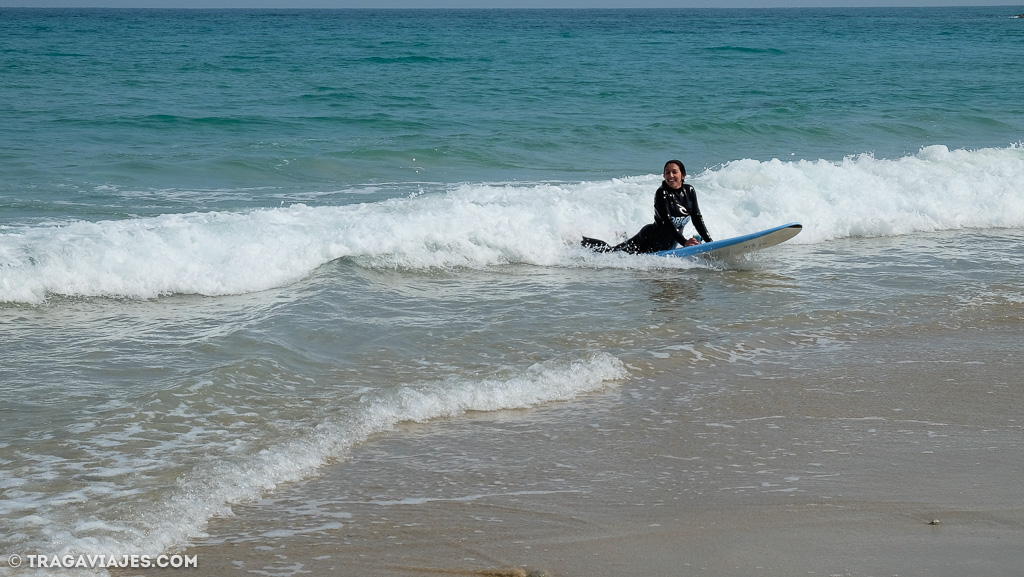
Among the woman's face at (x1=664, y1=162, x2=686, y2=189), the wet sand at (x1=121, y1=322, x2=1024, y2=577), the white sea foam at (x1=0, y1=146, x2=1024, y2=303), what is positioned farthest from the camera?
the woman's face at (x1=664, y1=162, x2=686, y2=189)

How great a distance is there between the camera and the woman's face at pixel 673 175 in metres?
9.59

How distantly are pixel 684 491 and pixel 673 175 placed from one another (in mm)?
5745

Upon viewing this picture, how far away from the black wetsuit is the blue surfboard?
0.16 metres

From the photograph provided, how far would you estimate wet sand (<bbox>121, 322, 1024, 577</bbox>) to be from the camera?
3.64m

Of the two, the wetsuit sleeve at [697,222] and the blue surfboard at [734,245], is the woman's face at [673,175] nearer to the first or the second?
the wetsuit sleeve at [697,222]

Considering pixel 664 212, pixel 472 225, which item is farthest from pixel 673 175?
pixel 472 225

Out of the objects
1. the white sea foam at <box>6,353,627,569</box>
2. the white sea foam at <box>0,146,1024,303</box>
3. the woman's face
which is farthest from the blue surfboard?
the white sea foam at <box>6,353,627,569</box>

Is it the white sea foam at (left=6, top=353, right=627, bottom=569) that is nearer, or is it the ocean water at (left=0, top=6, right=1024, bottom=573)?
the white sea foam at (left=6, top=353, right=627, bottom=569)

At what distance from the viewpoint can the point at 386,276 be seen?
895cm

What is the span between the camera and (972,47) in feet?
157

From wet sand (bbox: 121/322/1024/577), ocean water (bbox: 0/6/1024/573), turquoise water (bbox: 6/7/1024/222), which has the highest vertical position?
turquoise water (bbox: 6/7/1024/222)

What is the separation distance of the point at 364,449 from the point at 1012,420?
3420 mm

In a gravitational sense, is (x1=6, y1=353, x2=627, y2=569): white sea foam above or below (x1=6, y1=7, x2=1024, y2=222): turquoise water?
below

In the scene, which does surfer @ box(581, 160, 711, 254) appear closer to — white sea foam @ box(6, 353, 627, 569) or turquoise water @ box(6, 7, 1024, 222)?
white sea foam @ box(6, 353, 627, 569)
